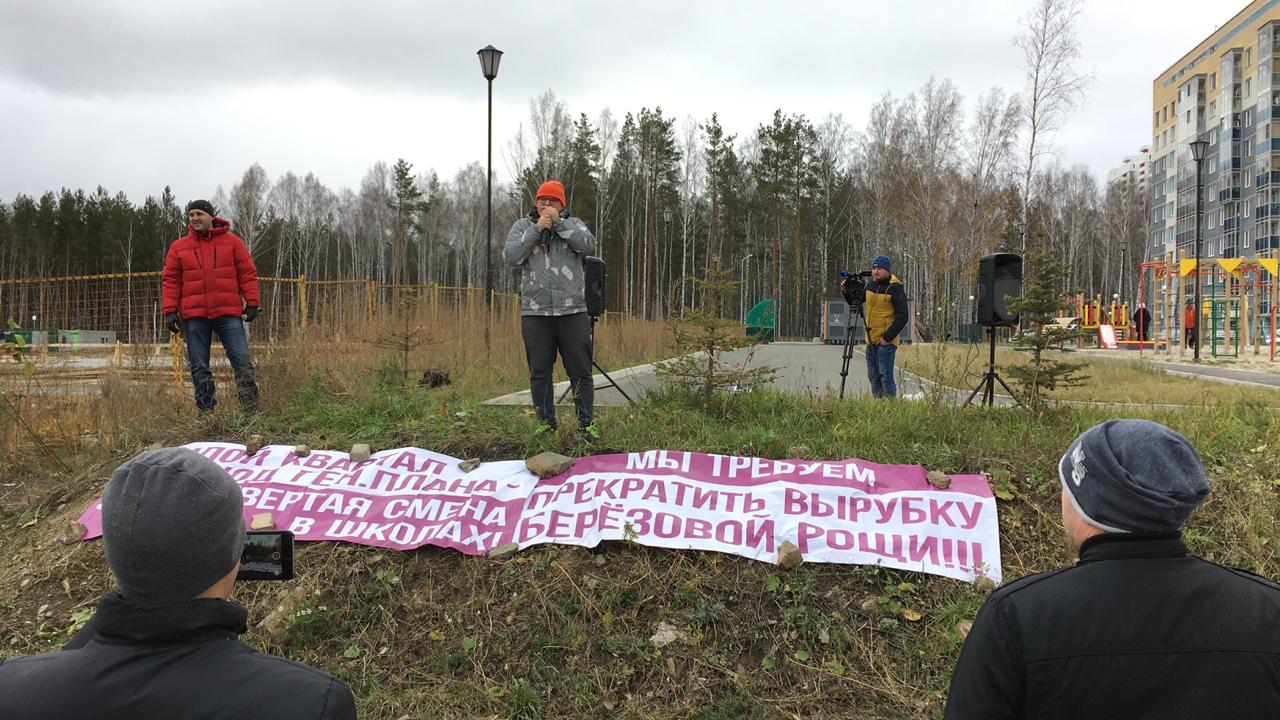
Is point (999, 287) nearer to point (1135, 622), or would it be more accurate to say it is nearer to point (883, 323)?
point (883, 323)

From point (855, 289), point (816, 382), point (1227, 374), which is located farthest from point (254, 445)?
point (1227, 374)

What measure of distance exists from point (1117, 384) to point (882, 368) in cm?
461

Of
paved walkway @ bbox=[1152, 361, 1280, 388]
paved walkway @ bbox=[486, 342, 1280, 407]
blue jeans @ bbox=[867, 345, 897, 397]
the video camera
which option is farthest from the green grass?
paved walkway @ bbox=[1152, 361, 1280, 388]

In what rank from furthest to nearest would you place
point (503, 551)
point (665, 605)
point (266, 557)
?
point (503, 551), point (665, 605), point (266, 557)

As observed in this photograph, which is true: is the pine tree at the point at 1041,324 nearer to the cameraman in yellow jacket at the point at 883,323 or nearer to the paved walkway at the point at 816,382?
the paved walkway at the point at 816,382

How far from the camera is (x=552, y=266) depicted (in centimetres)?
517

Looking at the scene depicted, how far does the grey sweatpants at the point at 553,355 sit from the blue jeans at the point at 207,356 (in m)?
2.77

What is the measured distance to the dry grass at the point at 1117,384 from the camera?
252 inches

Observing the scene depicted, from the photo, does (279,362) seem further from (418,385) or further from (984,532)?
(984,532)

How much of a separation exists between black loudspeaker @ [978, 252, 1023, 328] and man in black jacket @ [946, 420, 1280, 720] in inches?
189

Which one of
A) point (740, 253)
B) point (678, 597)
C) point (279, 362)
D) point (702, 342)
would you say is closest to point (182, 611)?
point (678, 597)

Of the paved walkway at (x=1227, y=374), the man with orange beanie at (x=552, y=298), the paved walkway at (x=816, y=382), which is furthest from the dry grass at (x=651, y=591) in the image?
the paved walkway at (x=1227, y=374)

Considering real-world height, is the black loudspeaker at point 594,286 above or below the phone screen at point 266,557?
above

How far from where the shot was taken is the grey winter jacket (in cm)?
514
